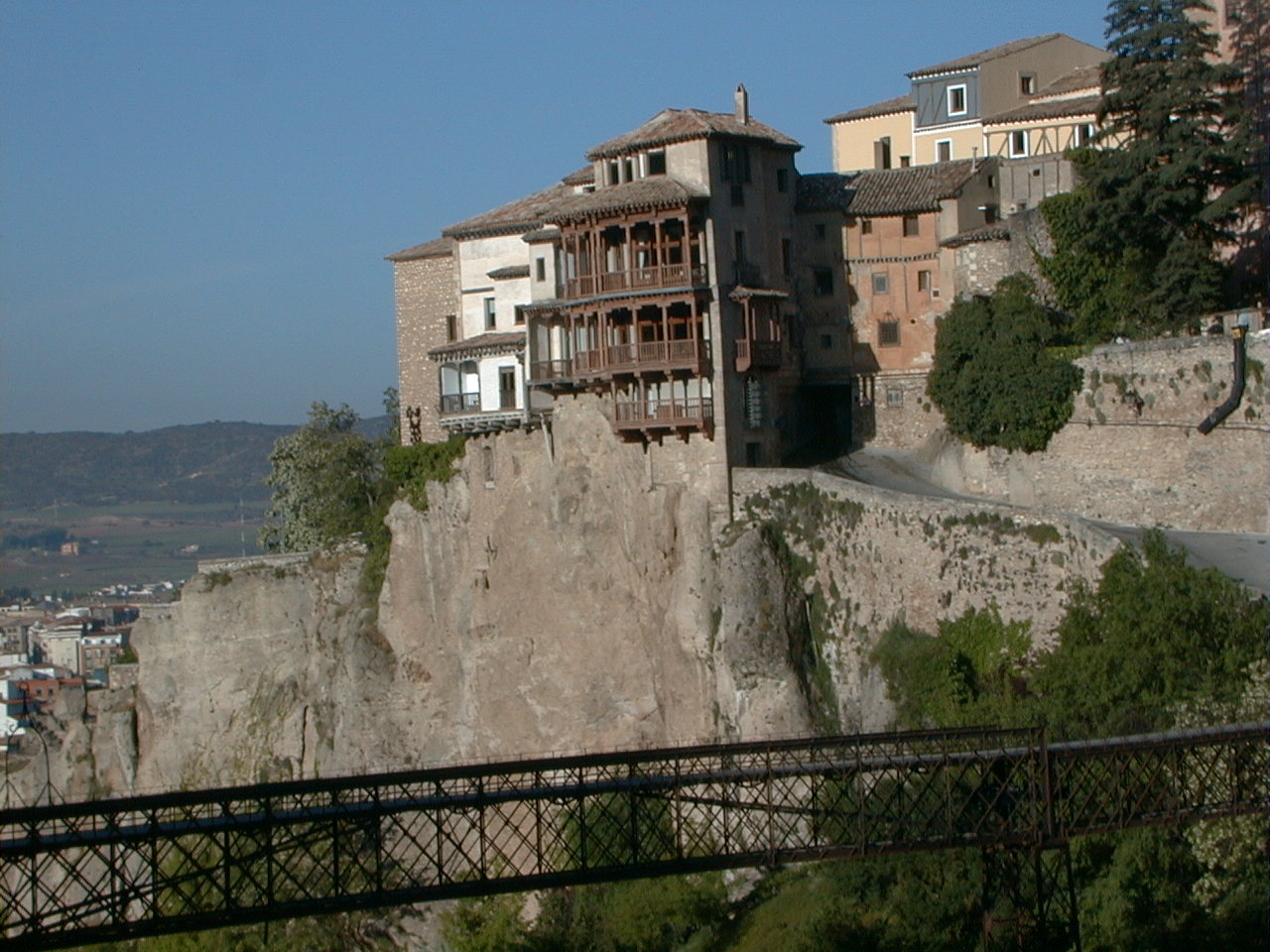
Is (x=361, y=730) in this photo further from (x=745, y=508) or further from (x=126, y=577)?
(x=126, y=577)

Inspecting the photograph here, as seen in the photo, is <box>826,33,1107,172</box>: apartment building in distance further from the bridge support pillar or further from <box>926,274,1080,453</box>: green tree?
the bridge support pillar

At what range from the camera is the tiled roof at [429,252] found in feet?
208

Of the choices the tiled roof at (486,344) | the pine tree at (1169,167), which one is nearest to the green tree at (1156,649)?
the pine tree at (1169,167)

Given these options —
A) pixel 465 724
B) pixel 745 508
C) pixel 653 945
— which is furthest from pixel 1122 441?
pixel 465 724

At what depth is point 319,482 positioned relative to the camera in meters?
73.2

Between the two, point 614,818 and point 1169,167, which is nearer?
point 614,818

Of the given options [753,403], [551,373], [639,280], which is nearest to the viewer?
[639,280]

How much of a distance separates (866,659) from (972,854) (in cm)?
629

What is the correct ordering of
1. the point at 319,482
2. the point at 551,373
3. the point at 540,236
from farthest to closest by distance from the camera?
the point at 319,482 < the point at 540,236 < the point at 551,373

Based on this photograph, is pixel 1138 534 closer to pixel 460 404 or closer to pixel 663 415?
pixel 663 415

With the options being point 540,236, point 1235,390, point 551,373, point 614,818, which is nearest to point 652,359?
point 551,373

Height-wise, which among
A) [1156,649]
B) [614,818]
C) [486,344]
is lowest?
[614,818]

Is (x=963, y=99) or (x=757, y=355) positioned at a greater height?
(x=963, y=99)

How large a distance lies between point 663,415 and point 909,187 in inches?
435
